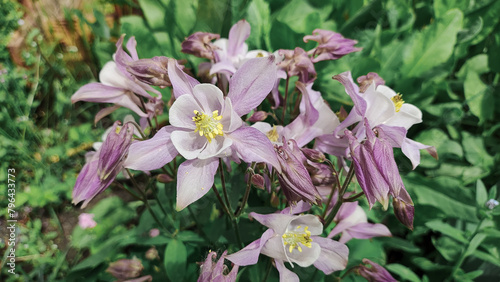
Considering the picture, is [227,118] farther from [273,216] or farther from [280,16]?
[280,16]

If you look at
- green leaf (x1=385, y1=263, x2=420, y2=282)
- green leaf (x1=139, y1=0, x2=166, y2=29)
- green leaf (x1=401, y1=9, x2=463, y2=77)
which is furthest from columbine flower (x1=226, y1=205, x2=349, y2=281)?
green leaf (x1=139, y1=0, x2=166, y2=29)

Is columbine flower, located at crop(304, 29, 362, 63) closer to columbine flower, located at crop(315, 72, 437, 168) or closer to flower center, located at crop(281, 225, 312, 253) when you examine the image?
columbine flower, located at crop(315, 72, 437, 168)

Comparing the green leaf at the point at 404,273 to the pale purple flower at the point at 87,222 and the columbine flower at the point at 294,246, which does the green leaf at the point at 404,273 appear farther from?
the pale purple flower at the point at 87,222

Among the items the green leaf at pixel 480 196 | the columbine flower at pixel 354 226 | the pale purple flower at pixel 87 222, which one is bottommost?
the pale purple flower at pixel 87 222

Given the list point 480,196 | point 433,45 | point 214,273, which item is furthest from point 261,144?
point 433,45

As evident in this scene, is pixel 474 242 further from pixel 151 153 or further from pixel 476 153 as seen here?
pixel 151 153

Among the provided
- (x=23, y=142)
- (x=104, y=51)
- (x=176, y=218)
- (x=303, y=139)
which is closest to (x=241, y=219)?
(x=176, y=218)

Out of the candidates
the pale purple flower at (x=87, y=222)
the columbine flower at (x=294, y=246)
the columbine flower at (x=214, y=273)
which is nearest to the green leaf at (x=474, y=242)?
the columbine flower at (x=294, y=246)
